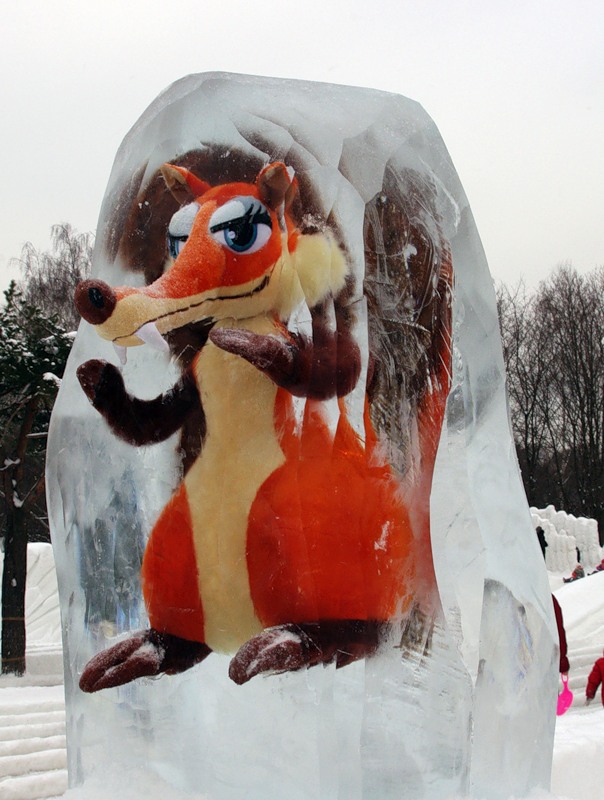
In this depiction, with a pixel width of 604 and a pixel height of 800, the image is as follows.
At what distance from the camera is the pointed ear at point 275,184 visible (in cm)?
231

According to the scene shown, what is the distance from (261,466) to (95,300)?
560 millimetres

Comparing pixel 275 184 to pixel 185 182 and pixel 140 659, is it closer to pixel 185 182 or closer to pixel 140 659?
pixel 185 182

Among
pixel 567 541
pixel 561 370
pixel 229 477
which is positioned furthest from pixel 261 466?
pixel 561 370

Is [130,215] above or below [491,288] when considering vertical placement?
above

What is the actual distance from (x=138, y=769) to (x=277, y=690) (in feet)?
1.69

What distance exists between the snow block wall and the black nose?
44.0ft

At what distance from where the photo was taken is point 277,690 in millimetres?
2326

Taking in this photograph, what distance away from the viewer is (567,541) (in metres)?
15.1

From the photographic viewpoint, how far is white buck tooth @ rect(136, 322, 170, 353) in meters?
2.24

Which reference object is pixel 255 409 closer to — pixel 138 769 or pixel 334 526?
pixel 334 526

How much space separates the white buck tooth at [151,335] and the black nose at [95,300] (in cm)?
8

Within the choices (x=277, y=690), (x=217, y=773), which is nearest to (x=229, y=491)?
(x=277, y=690)

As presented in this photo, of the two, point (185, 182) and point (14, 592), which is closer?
point (185, 182)

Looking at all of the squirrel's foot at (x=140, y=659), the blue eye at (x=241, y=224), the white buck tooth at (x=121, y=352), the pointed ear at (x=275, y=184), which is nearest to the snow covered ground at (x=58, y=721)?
the squirrel's foot at (x=140, y=659)
